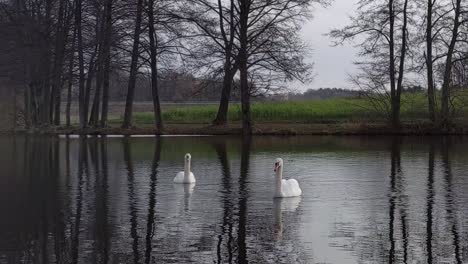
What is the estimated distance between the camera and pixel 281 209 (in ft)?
48.1

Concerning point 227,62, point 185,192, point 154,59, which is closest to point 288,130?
point 227,62

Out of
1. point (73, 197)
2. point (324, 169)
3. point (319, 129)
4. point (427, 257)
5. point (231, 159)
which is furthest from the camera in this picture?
point (319, 129)

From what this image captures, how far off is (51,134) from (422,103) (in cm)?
2676

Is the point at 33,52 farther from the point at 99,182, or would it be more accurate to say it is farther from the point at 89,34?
the point at 99,182

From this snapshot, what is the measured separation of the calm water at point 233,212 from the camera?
1033 centimetres

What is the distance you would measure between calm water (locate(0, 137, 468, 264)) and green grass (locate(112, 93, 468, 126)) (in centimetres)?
2507

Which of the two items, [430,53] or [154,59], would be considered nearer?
[430,53]

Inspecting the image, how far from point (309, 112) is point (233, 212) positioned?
47979mm

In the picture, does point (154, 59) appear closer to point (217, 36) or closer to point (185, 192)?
point (217, 36)

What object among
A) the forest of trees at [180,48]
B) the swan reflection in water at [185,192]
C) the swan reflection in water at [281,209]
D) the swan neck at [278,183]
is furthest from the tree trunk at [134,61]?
the swan reflection in water at [281,209]

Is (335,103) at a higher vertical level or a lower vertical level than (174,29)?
lower

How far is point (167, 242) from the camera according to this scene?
36.0ft

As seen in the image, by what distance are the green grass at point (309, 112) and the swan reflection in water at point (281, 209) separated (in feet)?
116

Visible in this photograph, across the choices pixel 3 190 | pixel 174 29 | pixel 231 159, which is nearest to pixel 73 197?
Answer: pixel 3 190
